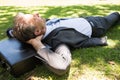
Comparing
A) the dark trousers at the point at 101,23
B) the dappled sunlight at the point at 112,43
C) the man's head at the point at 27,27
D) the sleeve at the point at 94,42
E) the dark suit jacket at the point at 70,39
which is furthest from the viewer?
the dark trousers at the point at 101,23

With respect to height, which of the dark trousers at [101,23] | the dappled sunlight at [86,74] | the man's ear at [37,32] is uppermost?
the man's ear at [37,32]

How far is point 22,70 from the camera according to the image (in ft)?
10.7

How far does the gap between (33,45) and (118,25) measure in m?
2.28

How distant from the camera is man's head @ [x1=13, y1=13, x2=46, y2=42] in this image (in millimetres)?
3287

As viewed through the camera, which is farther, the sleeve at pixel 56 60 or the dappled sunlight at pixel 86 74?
the dappled sunlight at pixel 86 74

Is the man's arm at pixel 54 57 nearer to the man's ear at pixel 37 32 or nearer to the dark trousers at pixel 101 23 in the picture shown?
the man's ear at pixel 37 32

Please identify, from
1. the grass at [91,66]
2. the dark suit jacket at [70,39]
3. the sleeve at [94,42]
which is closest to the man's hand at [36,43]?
the dark suit jacket at [70,39]

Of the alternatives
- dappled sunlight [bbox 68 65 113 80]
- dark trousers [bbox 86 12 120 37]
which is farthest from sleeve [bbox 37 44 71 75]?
dark trousers [bbox 86 12 120 37]

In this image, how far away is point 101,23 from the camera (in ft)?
14.8

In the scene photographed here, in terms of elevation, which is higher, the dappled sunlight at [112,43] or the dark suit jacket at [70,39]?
the dark suit jacket at [70,39]

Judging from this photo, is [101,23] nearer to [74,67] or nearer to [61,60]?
[74,67]

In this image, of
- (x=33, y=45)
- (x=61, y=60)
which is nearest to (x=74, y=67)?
(x=61, y=60)

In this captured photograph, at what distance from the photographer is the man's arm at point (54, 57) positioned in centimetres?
304

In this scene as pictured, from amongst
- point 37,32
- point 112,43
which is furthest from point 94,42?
point 37,32
